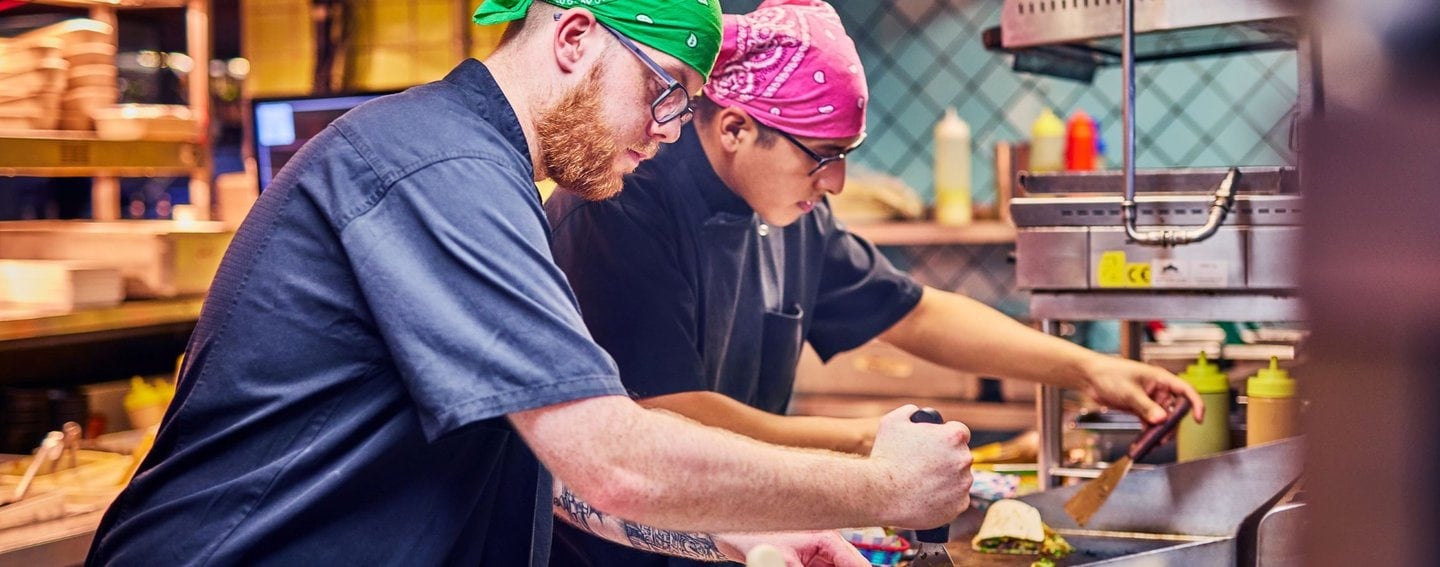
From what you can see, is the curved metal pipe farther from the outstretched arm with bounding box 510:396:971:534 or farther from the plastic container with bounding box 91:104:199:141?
the plastic container with bounding box 91:104:199:141

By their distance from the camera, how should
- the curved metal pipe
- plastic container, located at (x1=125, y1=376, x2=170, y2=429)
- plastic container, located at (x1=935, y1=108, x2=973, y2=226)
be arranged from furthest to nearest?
1. plastic container, located at (x1=935, y1=108, x2=973, y2=226)
2. plastic container, located at (x1=125, y1=376, x2=170, y2=429)
3. the curved metal pipe

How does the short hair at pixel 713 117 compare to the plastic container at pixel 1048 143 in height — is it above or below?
above

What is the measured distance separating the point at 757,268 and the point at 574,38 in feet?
2.71

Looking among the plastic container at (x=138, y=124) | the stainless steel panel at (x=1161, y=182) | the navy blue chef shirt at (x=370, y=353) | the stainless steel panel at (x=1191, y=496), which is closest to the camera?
the navy blue chef shirt at (x=370, y=353)

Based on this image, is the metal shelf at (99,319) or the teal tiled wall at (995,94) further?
the teal tiled wall at (995,94)

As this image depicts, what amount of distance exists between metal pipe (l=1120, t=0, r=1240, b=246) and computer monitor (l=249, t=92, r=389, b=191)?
266cm

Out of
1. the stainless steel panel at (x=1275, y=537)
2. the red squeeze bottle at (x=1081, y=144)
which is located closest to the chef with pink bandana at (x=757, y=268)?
the stainless steel panel at (x=1275, y=537)

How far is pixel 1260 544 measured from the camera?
1655 mm

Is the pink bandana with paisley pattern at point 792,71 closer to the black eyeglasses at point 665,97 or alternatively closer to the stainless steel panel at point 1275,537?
the black eyeglasses at point 665,97

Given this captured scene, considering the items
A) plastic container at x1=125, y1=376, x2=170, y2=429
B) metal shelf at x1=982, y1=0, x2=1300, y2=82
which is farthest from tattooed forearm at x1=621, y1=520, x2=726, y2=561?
plastic container at x1=125, y1=376, x2=170, y2=429

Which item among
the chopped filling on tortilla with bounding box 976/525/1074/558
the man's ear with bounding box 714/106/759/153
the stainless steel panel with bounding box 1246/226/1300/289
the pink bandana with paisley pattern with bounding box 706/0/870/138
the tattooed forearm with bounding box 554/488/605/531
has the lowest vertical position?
the chopped filling on tortilla with bounding box 976/525/1074/558

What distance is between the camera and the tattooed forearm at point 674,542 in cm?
151

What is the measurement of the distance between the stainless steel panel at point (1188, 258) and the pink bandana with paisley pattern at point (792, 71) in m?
0.52

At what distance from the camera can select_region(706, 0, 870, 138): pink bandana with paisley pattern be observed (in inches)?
75.6
